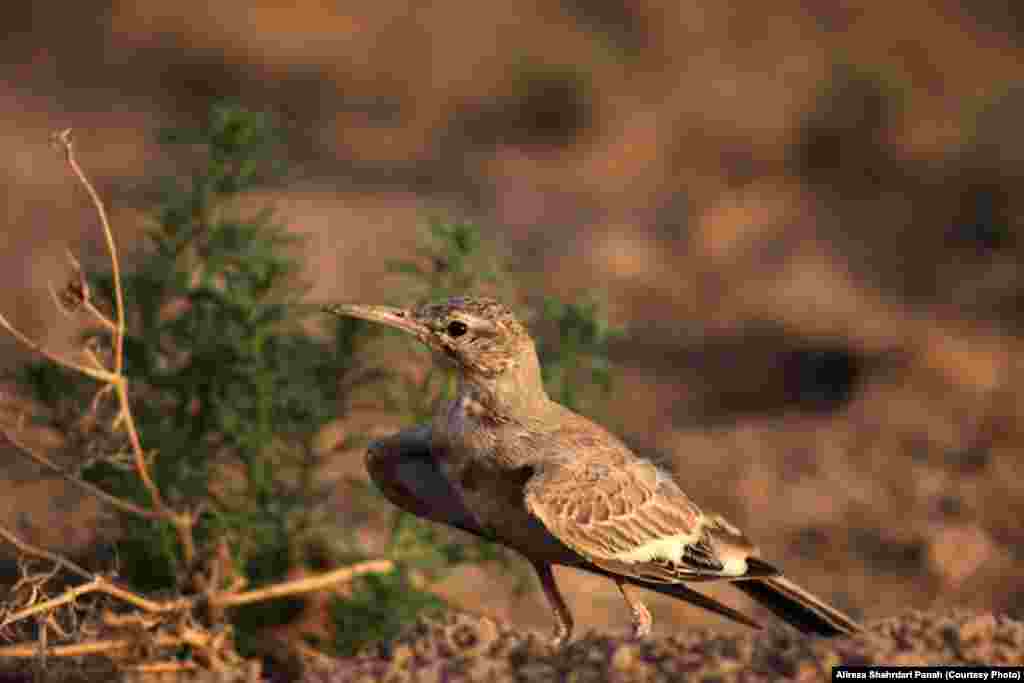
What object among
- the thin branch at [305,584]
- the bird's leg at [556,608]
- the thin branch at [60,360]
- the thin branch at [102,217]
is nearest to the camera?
the thin branch at [102,217]

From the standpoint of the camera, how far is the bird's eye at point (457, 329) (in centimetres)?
570

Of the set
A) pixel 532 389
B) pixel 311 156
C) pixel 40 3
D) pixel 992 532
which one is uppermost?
pixel 40 3

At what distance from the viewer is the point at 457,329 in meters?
5.72

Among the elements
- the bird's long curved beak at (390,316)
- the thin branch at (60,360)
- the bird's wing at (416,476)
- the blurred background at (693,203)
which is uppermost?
the blurred background at (693,203)

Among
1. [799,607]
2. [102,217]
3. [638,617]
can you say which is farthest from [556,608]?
[102,217]

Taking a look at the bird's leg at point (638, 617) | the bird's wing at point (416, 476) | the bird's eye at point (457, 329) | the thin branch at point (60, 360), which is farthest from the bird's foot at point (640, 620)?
the thin branch at point (60, 360)

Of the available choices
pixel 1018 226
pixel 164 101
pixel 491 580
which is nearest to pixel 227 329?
pixel 491 580

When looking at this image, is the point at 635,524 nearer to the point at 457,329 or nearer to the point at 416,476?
the point at 416,476

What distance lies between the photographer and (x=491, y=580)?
8188 millimetres

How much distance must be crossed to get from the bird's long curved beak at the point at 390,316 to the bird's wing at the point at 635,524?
73 centimetres

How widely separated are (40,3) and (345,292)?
341 inches

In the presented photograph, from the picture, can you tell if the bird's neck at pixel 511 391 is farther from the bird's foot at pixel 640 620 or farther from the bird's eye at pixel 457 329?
the bird's foot at pixel 640 620

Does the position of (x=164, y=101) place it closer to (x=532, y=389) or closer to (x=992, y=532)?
(x=992, y=532)

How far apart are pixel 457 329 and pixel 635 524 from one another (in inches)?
37.3
